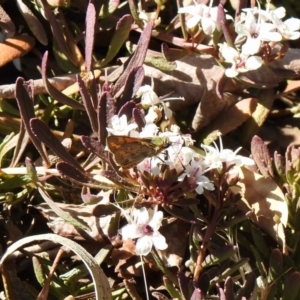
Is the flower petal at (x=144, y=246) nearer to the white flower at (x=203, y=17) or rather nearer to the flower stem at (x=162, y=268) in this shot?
the flower stem at (x=162, y=268)

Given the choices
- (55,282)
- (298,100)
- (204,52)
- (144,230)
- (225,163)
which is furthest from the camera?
(298,100)

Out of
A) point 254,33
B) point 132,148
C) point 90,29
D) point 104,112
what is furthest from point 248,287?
point 90,29

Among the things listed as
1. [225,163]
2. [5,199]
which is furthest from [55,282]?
[225,163]

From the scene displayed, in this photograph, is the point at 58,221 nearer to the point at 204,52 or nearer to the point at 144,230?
the point at 144,230

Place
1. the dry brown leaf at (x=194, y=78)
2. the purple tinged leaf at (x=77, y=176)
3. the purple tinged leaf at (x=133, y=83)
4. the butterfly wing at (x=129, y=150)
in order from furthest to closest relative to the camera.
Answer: the dry brown leaf at (x=194, y=78) → the purple tinged leaf at (x=133, y=83) → the purple tinged leaf at (x=77, y=176) → the butterfly wing at (x=129, y=150)

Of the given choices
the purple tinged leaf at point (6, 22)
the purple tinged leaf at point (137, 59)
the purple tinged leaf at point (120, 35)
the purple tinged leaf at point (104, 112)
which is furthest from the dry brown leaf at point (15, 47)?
the purple tinged leaf at point (104, 112)

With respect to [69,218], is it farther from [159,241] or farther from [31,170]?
[159,241]
